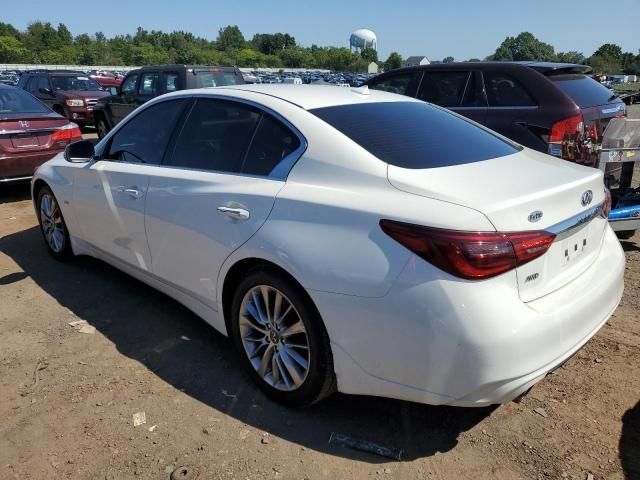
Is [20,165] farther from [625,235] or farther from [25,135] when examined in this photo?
[625,235]

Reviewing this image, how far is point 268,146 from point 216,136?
19.2 inches

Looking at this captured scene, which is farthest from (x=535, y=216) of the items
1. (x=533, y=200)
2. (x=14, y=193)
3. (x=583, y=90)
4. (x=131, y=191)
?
(x=14, y=193)

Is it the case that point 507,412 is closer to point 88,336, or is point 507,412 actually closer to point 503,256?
point 503,256

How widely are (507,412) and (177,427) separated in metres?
1.70

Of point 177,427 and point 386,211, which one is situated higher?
point 386,211

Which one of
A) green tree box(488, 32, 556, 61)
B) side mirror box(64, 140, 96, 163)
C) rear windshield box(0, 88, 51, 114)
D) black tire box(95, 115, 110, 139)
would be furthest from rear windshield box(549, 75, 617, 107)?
green tree box(488, 32, 556, 61)

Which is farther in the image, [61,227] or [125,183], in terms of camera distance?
[61,227]

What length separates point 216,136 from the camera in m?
3.29

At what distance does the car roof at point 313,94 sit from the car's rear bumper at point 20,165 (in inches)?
181

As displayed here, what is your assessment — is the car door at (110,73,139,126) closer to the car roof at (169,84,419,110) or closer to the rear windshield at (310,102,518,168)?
the car roof at (169,84,419,110)

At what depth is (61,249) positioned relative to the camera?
4949 mm

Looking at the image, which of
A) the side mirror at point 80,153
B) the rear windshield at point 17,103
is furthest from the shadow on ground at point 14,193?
the side mirror at point 80,153

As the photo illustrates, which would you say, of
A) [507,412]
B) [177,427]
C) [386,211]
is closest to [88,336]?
[177,427]

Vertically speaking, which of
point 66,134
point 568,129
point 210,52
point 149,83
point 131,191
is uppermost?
point 568,129
